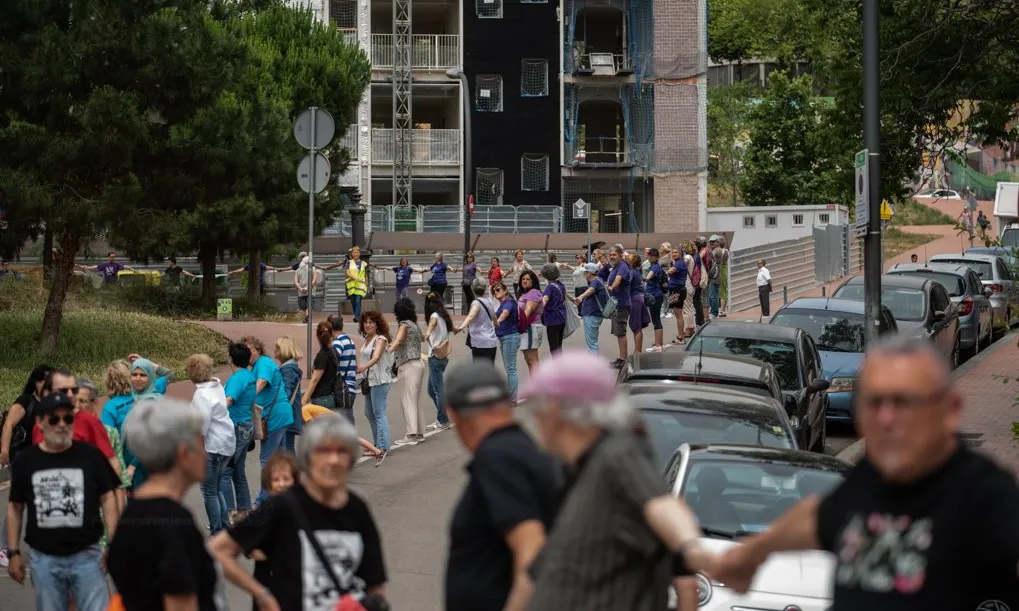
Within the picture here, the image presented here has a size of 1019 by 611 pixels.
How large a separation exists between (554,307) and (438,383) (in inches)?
144

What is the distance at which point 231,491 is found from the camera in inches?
479

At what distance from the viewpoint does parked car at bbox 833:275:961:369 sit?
22.5m

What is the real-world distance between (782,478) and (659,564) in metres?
5.38

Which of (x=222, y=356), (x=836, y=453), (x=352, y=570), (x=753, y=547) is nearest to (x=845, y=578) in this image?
(x=753, y=547)

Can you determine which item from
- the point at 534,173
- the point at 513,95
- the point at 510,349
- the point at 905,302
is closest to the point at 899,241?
the point at 534,173

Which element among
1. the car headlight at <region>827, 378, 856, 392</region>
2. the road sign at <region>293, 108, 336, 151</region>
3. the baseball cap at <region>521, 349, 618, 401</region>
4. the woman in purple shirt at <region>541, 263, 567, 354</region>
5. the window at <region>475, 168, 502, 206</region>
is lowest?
the car headlight at <region>827, 378, 856, 392</region>

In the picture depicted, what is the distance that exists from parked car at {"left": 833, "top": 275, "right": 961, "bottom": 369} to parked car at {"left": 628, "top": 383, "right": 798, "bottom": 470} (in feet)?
36.7

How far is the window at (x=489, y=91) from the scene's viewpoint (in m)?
56.9

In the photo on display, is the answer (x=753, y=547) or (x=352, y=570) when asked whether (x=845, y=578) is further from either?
(x=352, y=570)

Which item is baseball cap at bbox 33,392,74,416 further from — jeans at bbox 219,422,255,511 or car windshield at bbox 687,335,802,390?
car windshield at bbox 687,335,802,390

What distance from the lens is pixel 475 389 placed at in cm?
486

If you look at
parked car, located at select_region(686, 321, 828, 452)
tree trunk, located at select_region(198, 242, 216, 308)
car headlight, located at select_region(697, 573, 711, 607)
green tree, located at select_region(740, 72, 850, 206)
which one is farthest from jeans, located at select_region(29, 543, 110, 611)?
green tree, located at select_region(740, 72, 850, 206)

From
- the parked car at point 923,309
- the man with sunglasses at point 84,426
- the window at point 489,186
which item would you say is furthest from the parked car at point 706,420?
the window at point 489,186

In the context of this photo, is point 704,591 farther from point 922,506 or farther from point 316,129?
point 316,129
